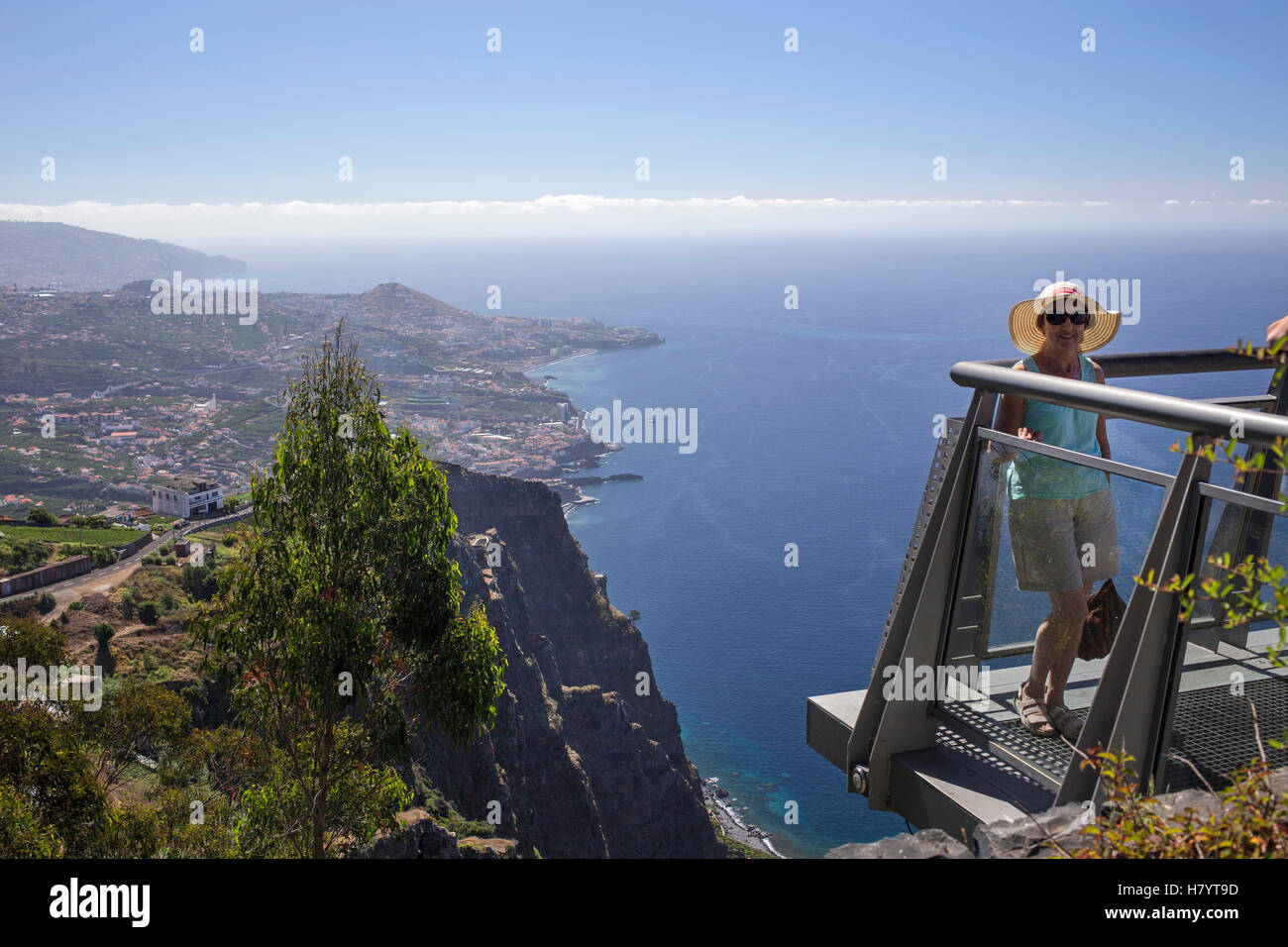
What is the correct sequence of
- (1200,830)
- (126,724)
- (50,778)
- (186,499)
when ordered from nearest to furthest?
(1200,830) < (50,778) < (126,724) < (186,499)

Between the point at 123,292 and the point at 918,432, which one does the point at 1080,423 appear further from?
the point at 123,292

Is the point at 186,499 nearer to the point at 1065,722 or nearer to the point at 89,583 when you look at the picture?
the point at 89,583

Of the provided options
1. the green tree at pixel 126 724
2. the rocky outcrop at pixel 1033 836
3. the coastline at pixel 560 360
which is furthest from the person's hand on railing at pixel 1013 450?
the coastline at pixel 560 360

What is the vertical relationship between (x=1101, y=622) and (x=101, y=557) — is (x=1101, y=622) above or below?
above

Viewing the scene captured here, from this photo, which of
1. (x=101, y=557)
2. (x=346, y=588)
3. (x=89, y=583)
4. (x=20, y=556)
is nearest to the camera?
(x=346, y=588)

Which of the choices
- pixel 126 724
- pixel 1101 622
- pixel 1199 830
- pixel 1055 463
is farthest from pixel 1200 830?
pixel 126 724

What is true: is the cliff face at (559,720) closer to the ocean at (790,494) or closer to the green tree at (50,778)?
the ocean at (790,494)

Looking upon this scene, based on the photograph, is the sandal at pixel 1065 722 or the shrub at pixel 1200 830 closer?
the shrub at pixel 1200 830
